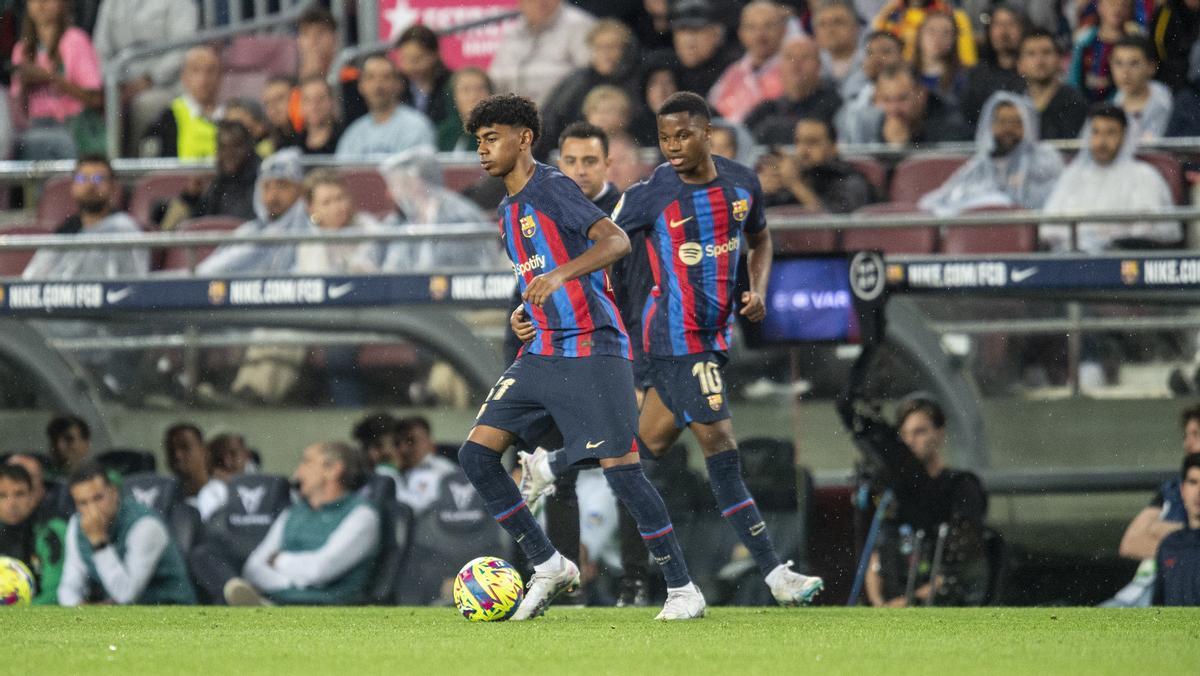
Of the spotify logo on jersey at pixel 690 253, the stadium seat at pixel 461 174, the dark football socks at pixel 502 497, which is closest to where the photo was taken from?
the dark football socks at pixel 502 497

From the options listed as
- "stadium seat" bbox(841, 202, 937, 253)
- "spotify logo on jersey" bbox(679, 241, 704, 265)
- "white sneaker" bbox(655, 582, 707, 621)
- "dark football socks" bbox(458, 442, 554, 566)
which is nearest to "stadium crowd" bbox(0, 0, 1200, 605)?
"stadium seat" bbox(841, 202, 937, 253)

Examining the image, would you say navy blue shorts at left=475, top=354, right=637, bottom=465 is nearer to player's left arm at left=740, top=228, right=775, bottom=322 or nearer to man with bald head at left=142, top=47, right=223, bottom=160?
player's left arm at left=740, top=228, right=775, bottom=322

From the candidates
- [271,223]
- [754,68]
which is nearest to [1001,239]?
[754,68]

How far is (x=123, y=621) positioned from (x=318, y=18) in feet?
22.6

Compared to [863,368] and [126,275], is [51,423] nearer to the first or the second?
[126,275]

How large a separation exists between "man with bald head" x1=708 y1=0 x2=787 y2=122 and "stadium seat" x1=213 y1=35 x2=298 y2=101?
362 cm

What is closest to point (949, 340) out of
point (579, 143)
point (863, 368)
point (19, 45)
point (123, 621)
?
point (863, 368)

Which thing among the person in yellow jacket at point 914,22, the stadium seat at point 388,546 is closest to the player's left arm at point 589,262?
the stadium seat at point 388,546

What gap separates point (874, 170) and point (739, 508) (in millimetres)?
3904

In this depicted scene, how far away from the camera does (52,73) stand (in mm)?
13992

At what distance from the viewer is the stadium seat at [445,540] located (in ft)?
33.8

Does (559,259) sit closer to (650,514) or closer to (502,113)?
(502,113)

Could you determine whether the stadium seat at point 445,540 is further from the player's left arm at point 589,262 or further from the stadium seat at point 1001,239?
the player's left arm at point 589,262

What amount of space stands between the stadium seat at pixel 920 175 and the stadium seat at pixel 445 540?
316cm
